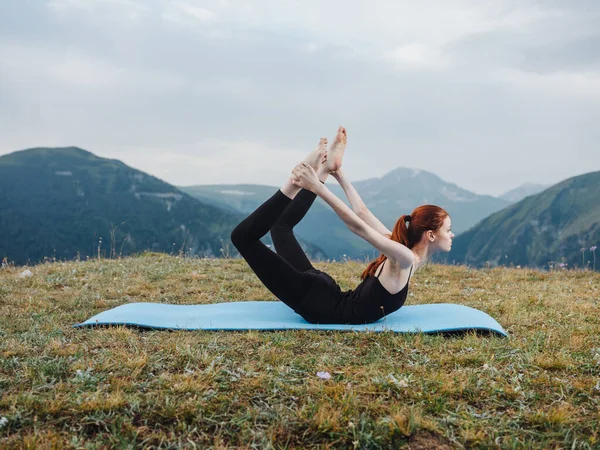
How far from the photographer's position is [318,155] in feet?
22.2

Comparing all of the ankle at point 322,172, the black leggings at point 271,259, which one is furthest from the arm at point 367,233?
the ankle at point 322,172

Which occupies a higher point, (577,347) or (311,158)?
(311,158)

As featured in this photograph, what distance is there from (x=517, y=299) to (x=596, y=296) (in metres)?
1.83

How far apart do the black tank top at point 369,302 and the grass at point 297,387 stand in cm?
51

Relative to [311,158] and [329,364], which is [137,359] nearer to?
[329,364]

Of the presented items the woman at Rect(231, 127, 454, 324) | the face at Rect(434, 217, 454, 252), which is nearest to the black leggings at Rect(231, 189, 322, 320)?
the woman at Rect(231, 127, 454, 324)

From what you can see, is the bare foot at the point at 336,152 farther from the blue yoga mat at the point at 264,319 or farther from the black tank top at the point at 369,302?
the blue yoga mat at the point at 264,319

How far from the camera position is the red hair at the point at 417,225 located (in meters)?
6.45

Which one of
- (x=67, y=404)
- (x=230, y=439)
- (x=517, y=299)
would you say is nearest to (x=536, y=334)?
(x=517, y=299)

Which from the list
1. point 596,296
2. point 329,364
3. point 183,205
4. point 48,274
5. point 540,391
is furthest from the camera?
point 183,205

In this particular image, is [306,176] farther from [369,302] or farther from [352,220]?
[369,302]

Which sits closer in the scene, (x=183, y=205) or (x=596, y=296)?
(x=596, y=296)

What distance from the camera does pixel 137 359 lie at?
4.81m

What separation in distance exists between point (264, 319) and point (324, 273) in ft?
3.73
